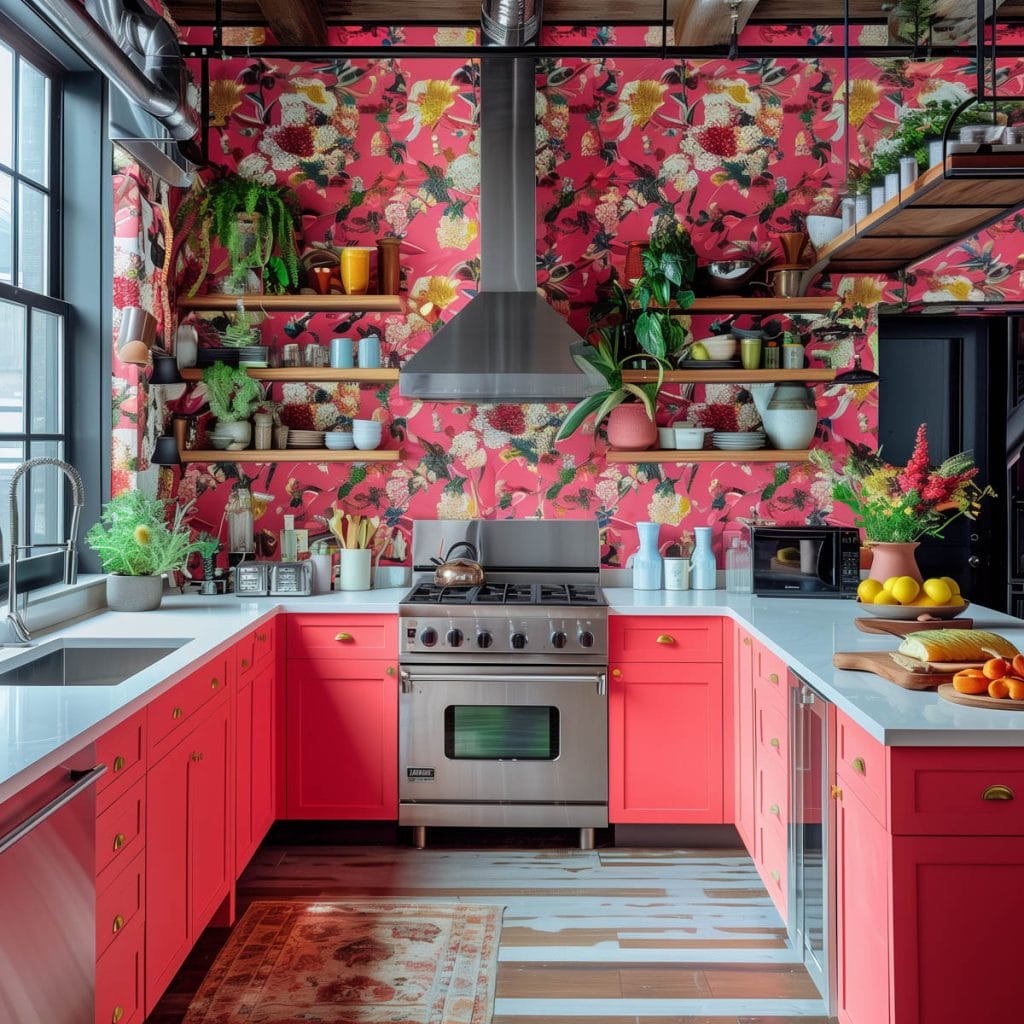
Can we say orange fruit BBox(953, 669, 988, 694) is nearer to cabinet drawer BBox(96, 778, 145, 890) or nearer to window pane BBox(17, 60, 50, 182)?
cabinet drawer BBox(96, 778, 145, 890)

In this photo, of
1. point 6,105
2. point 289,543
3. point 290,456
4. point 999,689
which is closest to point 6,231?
point 6,105

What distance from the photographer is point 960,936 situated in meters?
1.93

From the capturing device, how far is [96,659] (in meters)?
2.89

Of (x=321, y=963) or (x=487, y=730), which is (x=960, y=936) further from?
(x=487, y=730)

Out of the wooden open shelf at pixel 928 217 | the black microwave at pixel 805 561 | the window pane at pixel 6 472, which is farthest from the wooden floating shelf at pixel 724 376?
the window pane at pixel 6 472

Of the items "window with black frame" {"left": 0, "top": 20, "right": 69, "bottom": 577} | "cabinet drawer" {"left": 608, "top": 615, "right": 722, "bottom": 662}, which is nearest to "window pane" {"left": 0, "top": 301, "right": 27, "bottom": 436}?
"window with black frame" {"left": 0, "top": 20, "right": 69, "bottom": 577}

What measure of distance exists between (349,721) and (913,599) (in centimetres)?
207

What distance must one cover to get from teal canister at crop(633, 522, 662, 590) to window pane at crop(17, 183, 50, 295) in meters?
2.51

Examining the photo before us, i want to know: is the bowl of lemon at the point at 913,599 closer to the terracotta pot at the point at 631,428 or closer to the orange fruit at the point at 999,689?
the orange fruit at the point at 999,689

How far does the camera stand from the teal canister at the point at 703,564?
4.23 m

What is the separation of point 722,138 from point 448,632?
2.45 m

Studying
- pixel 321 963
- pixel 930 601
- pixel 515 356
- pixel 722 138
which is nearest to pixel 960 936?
pixel 930 601

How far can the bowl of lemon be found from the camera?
307 cm

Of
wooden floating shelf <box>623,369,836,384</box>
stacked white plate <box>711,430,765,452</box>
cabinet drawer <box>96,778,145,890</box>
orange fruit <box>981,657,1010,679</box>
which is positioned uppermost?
wooden floating shelf <box>623,369,836,384</box>
